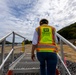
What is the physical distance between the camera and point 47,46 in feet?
10.9

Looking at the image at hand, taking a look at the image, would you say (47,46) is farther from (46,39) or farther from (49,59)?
(49,59)

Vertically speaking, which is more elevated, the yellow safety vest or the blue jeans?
the yellow safety vest

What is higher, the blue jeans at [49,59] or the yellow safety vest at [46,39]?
the yellow safety vest at [46,39]

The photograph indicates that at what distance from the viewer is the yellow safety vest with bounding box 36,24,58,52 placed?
10.9 feet

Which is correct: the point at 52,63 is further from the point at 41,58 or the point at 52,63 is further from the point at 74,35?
the point at 74,35

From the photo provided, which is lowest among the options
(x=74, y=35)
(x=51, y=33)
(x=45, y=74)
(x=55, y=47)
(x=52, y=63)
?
(x=45, y=74)

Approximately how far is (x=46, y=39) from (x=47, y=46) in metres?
0.13

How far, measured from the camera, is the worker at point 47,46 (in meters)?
3.32

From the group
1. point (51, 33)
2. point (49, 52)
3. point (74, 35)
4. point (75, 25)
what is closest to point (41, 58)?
point (49, 52)

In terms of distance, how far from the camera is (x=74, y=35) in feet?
162

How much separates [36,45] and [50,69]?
1.68 feet

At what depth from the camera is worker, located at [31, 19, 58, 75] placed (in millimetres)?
3318

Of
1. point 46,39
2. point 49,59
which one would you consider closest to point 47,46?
point 46,39

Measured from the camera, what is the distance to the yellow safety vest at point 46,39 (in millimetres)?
3336
